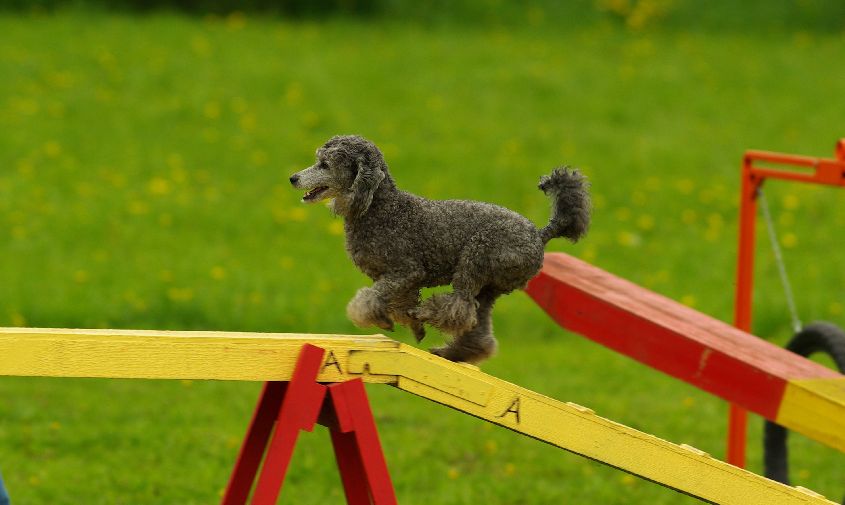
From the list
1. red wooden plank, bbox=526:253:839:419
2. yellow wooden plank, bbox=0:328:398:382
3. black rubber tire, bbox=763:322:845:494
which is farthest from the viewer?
black rubber tire, bbox=763:322:845:494

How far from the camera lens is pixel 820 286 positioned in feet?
27.8

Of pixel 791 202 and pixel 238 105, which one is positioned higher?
pixel 238 105

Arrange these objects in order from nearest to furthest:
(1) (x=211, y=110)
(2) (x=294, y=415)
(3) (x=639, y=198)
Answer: (2) (x=294, y=415), (3) (x=639, y=198), (1) (x=211, y=110)

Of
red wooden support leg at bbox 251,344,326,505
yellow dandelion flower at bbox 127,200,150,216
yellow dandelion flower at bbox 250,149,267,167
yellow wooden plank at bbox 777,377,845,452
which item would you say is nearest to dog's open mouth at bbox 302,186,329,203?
red wooden support leg at bbox 251,344,326,505

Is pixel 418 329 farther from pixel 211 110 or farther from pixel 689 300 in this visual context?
pixel 211 110

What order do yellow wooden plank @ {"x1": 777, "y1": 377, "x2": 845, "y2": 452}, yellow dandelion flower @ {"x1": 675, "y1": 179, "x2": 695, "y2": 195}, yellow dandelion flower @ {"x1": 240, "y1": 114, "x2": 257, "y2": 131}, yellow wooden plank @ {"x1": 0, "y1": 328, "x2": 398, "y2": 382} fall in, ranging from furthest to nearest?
1. yellow dandelion flower @ {"x1": 240, "y1": 114, "x2": 257, "y2": 131}
2. yellow dandelion flower @ {"x1": 675, "y1": 179, "x2": 695, "y2": 195}
3. yellow wooden plank @ {"x1": 777, "y1": 377, "x2": 845, "y2": 452}
4. yellow wooden plank @ {"x1": 0, "y1": 328, "x2": 398, "y2": 382}

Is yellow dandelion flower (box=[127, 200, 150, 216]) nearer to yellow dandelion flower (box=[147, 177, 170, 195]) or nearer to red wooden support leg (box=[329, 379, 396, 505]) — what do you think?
yellow dandelion flower (box=[147, 177, 170, 195])

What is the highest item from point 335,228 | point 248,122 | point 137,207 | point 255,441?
point 248,122

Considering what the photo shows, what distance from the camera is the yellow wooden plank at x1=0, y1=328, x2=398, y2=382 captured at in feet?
9.55

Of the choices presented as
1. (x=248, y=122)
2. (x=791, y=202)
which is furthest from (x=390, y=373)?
(x=248, y=122)

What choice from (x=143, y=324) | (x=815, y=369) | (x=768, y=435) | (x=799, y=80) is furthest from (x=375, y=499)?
(x=799, y=80)

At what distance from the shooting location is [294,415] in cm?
308

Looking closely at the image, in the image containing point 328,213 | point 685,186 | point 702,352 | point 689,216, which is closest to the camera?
point 702,352

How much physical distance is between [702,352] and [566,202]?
1.00 m
